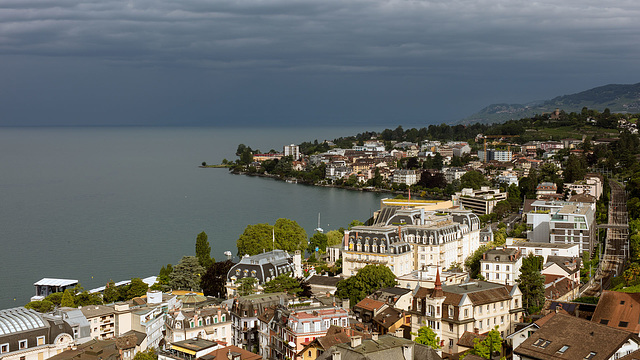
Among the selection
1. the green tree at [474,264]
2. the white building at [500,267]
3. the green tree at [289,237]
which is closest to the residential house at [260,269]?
the green tree at [289,237]

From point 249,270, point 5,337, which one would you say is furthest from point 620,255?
point 5,337

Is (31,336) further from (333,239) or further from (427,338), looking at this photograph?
(333,239)

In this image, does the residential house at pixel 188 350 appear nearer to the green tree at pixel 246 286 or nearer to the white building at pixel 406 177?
the green tree at pixel 246 286

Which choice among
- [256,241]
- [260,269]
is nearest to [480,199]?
[256,241]

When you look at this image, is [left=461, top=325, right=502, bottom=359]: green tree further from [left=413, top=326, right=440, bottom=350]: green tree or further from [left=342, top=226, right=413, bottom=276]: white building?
[left=342, top=226, right=413, bottom=276]: white building

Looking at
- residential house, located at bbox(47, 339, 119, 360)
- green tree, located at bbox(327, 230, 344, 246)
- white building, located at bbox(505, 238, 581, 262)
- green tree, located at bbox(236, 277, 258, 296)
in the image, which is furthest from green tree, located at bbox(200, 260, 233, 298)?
white building, located at bbox(505, 238, 581, 262)
